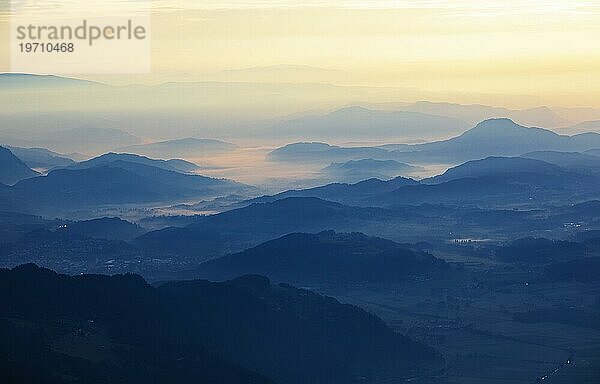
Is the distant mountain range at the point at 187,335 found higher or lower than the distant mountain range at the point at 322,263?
higher

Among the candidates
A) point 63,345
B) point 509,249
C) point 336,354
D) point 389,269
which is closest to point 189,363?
point 63,345

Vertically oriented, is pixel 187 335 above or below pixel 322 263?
above

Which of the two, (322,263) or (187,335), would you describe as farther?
(322,263)

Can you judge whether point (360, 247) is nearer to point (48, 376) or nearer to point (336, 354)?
point (336, 354)

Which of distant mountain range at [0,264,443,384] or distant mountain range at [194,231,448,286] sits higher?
distant mountain range at [0,264,443,384]

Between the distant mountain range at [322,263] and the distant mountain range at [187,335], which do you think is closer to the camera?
the distant mountain range at [187,335]
